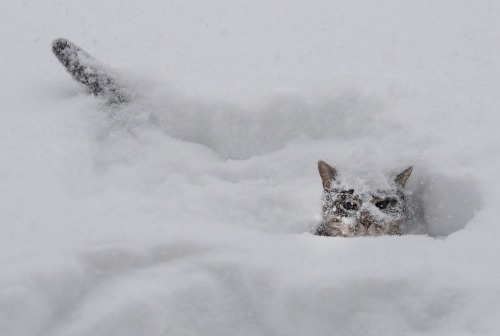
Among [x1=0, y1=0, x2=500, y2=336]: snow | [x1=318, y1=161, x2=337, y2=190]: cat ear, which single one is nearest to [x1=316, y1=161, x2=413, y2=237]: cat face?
[x1=318, y1=161, x2=337, y2=190]: cat ear

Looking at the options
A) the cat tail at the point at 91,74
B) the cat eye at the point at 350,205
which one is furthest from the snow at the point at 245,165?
the cat eye at the point at 350,205

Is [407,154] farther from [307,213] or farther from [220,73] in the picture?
[220,73]

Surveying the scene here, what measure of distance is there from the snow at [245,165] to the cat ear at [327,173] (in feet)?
0.41

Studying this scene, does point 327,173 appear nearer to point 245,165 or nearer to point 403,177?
point 403,177

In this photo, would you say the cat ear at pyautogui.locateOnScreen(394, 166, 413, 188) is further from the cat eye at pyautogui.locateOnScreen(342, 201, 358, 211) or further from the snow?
the cat eye at pyautogui.locateOnScreen(342, 201, 358, 211)

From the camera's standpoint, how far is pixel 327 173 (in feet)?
11.8

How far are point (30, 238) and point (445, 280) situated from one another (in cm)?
196

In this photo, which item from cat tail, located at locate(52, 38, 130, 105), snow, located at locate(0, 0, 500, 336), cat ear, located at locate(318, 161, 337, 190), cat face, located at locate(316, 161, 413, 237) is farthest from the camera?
cat tail, located at locate(52, 38, 130, 105)

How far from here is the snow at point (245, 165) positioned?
243 cm

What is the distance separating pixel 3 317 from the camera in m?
2.28

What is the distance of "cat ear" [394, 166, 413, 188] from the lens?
11.5 feet

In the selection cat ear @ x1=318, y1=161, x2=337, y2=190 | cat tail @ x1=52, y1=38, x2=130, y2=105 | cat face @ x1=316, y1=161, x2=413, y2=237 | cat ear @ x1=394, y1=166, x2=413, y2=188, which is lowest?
cat face @ x1=316, y1=161, x2=413, y2=237

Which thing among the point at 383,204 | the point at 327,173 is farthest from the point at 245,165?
the point at 383,204

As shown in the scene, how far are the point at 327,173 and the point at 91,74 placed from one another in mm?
2170
